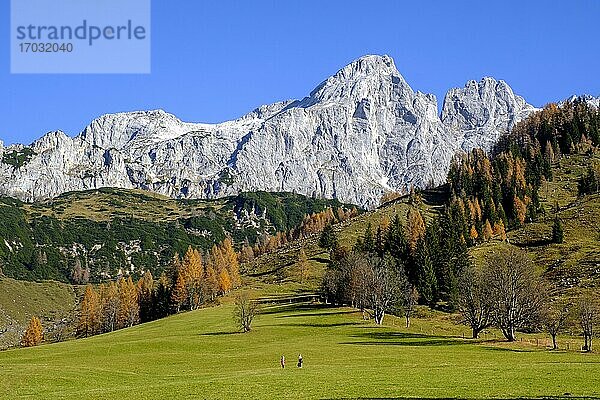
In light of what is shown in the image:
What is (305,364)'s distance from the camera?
72000 mm

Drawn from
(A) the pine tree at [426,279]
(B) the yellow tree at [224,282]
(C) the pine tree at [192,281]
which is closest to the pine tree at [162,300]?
A: (C) the pine tree at [192,281]

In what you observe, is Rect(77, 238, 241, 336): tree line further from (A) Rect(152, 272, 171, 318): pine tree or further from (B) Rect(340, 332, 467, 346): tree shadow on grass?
(B) Rect(340, 332, 467, 346): tree shadow on grass

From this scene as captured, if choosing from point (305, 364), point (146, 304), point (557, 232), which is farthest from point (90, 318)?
point (557, 232)

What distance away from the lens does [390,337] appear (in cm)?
9894

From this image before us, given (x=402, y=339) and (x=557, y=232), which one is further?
(x=557, y=232)

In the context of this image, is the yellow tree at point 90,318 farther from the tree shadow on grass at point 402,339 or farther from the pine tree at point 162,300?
the tree shadow on grass at point 402,339

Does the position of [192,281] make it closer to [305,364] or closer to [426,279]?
[426,279]

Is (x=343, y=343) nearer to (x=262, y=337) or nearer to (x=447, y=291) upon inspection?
(x=262, y=337)

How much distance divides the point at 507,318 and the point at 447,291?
194 feet

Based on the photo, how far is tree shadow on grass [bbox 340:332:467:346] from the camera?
91.4 meters

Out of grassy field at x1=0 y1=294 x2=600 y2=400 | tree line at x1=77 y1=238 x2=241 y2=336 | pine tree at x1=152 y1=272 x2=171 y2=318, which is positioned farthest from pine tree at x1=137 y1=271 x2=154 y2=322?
grassy field at x1=0 y1=294 x2=600 y2=400

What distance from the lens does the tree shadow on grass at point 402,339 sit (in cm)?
9144

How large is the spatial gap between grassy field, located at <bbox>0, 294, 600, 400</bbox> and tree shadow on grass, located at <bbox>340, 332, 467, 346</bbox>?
0.51 feet

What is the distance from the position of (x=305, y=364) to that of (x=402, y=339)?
94.8 feet
